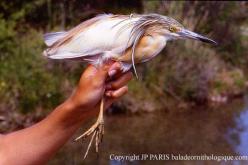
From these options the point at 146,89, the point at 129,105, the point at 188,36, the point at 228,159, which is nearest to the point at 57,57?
the point at 188,36

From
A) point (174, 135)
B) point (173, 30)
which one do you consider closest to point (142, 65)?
point (174, 135)

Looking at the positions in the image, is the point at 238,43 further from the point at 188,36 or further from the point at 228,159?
the point at 188,36

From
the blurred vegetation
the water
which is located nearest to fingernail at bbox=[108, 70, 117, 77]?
the water

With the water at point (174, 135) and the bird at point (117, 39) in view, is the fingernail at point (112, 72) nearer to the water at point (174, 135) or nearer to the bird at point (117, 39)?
the bird at point (117, 39)

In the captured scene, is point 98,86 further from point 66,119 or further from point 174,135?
point 174,135

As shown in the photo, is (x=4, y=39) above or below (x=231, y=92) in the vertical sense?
above

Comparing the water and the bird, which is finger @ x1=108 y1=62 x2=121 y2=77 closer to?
the bird
